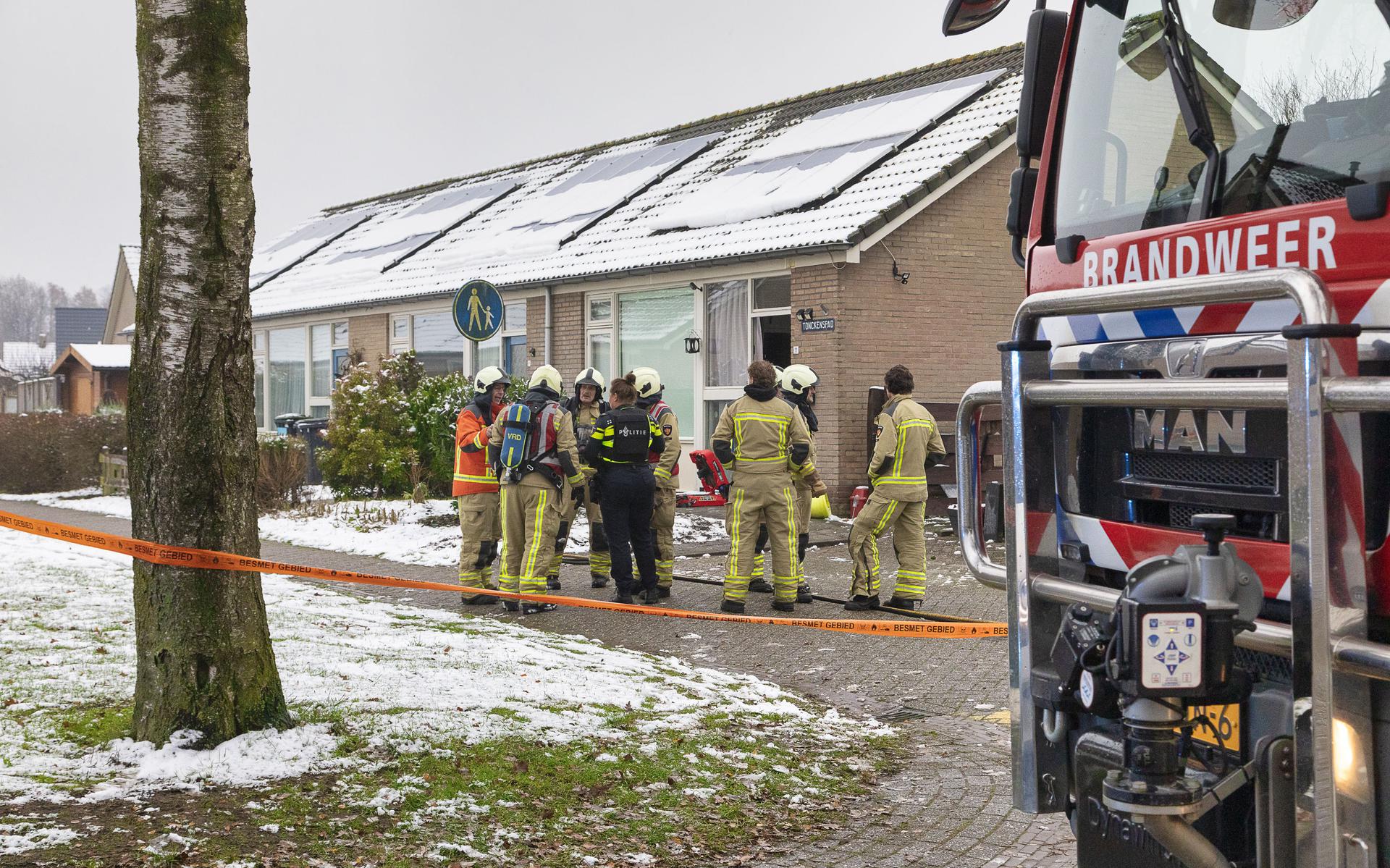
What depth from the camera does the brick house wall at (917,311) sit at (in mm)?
17109

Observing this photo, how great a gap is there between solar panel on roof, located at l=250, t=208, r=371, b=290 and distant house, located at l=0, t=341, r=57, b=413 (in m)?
6.84

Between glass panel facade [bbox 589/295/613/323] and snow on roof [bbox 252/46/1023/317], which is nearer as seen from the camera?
snow on roof [bbox 252/46/1023/317]

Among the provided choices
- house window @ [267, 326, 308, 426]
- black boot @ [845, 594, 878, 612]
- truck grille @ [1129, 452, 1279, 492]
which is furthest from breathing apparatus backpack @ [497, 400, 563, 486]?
house window @ [267, 326, 308, 426]

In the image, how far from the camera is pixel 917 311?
1781 cm

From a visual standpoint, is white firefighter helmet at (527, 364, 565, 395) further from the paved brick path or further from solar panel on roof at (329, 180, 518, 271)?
solar panel on roof at (329, 180, 518, 271)

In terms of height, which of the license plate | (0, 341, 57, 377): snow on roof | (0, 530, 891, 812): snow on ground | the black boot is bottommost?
the black boot

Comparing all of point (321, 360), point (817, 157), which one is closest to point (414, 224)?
point (321, 360)

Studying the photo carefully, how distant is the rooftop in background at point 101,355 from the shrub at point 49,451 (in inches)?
907

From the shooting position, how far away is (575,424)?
11.8 meters

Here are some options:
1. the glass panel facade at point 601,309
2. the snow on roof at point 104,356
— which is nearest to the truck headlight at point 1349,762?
the glass panel facade at point 601,309

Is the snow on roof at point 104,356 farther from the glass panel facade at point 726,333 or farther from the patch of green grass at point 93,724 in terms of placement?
the patch of green grass at point 93,724

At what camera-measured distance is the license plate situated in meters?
3.07

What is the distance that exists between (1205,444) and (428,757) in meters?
3.62

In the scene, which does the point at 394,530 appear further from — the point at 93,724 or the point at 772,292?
the point at 93,724
